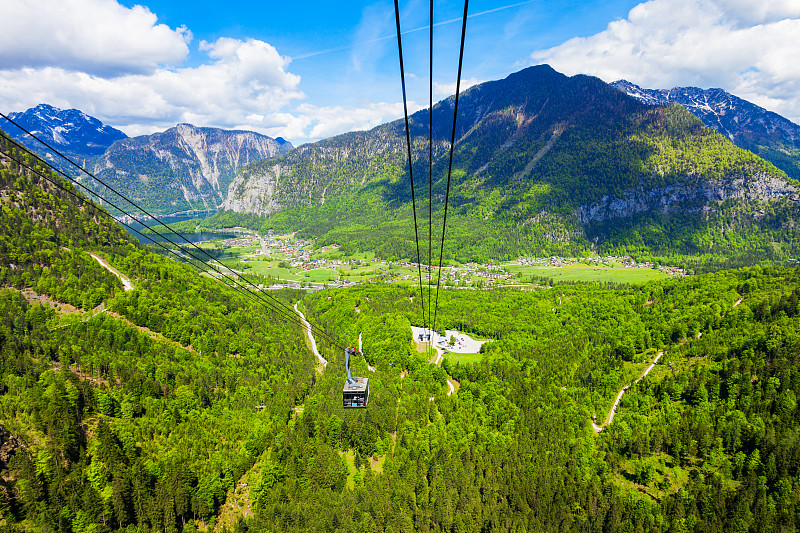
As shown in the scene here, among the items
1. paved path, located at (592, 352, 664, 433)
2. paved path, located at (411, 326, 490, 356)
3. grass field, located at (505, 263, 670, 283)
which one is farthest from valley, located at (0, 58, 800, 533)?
grass field, located at (505, 263, 670, 283)

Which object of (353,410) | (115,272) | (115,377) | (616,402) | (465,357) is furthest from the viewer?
(465,357)

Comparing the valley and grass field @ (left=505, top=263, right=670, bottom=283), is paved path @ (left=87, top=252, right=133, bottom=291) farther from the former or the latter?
grass field @ (left=505, top=263, right=670, bottom=283)

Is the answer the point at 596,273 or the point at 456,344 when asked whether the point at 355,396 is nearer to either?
the point at 456,344

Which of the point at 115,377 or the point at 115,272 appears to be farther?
the point at 115,272

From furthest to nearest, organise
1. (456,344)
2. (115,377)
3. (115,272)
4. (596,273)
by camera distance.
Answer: (596,273), (456,344), (115,272), (115,377)

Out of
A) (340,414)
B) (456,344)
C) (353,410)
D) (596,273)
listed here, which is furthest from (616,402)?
(596,273)

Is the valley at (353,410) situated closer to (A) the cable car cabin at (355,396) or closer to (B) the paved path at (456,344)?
(B) the paved path at (456,344)

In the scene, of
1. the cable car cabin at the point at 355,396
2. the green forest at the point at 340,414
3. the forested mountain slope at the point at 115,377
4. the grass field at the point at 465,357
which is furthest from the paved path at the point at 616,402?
the forested mountain slope at the point at 115,377
